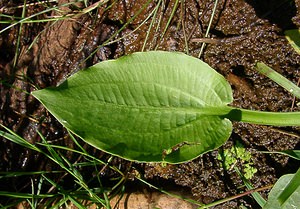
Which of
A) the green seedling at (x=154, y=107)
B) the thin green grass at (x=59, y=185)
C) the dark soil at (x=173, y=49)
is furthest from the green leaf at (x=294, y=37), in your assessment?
the thin green grass at (x=59, y=185)

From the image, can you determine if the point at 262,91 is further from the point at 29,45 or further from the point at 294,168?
the point at 29,45

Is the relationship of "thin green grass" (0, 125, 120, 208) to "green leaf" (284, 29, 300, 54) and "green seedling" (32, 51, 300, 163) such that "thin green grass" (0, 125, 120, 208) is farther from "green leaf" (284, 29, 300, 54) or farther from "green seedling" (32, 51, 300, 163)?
"green leaf" (284, 29, 300, 54)

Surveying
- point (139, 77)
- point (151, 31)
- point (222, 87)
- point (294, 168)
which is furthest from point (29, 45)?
point (294, 168)

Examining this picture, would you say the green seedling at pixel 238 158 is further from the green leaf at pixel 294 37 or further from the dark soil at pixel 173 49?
the green leaf at pixel 294 37

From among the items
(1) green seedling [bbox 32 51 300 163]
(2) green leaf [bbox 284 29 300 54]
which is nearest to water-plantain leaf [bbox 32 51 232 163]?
(1) green seedling [bbox 32 51 300 163]

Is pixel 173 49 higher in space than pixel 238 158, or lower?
higher

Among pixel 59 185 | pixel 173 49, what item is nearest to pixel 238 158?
pixel 173 49

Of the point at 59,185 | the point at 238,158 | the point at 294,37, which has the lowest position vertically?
the point at 59,185

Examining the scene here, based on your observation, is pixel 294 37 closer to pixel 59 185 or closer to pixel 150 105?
pixel 150 105
